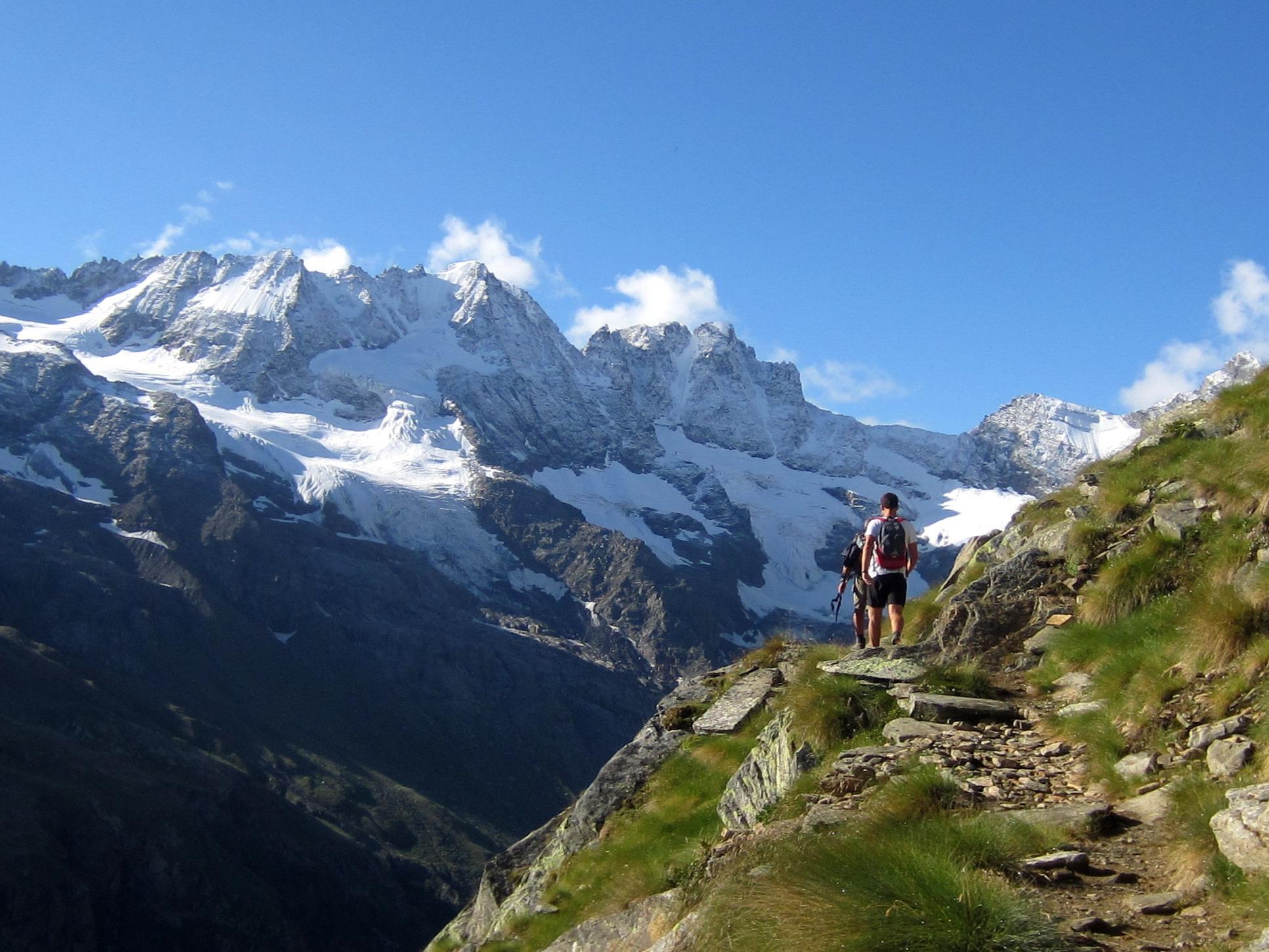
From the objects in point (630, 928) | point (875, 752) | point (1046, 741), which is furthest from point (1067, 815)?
point (630, 928)

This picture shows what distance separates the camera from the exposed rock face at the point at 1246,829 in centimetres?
674

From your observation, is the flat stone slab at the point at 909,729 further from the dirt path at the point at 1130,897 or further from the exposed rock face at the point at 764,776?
the dirt path at the point at 1130,897

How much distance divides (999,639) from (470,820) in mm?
170447

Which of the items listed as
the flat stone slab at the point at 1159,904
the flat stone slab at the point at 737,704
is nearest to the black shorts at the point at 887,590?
the flat stone slab at the point at 737,704

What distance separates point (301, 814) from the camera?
152000 mm

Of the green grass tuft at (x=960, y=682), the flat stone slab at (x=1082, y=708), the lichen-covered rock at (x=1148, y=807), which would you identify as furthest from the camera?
the green grass tuft at (x=960, y=682)

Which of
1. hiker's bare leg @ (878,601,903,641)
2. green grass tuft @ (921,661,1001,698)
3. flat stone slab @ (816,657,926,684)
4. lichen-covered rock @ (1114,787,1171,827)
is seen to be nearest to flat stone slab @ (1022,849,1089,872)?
lichen-covered rock @ (1114,787,1171,827)

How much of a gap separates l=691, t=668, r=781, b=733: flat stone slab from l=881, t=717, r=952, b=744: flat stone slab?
449 centimetres

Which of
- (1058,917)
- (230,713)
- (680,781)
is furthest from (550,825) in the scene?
(230,713)

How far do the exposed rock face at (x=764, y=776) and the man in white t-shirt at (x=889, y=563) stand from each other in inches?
123

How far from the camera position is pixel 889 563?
15492mm

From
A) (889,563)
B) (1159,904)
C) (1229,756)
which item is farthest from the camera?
(889,563)

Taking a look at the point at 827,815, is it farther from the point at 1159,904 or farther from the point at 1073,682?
the point at 1073,682

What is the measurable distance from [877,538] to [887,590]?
75 centimetres
